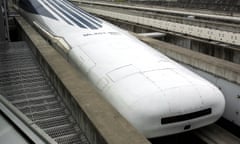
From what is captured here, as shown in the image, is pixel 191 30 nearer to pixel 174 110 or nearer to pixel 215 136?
pixel 215 136

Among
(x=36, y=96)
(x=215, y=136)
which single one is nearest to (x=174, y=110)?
(x=215, y=136)

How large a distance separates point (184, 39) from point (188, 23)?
147cm

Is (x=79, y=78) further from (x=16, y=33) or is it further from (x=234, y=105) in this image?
(x=16, y=33)

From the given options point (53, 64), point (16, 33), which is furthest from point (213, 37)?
point (16, 33)

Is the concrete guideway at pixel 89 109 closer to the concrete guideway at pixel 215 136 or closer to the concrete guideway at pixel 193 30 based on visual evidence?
the concrete guideway at pixel 215 136

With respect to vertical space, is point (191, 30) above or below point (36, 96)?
above

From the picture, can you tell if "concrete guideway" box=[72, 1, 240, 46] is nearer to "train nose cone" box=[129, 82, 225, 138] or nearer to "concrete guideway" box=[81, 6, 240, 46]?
"concrete guideway" box=[81, 6, 240, 46]

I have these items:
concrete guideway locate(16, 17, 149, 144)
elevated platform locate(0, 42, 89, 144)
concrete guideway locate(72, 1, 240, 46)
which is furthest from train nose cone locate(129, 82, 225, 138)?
concrete guideway locate(72, 1, 240, 46)

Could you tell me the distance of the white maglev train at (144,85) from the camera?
5.05 metres

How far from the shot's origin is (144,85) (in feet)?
17.7

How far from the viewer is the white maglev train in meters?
5.05

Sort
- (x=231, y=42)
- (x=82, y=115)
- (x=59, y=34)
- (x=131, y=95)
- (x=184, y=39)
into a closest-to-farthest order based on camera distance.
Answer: (x=82, y=115) → (x=131, y=95) → (x=59, y=34) → (x=231, y=42) → (x=184, y=39)

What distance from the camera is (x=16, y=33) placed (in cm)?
1548

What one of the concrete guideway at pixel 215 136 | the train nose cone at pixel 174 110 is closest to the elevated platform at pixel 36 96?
the train nose cone at pixel 174 110
